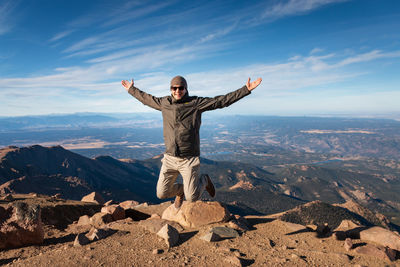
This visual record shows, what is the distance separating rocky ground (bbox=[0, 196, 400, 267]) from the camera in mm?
5812

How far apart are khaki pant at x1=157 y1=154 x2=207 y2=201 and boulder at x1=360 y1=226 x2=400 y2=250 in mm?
6340

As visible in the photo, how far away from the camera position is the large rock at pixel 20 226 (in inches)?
266

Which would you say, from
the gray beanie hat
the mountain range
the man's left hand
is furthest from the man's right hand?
the mountain range

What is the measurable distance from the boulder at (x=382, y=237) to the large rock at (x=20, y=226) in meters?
11.3

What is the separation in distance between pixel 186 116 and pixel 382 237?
8187 millimetres

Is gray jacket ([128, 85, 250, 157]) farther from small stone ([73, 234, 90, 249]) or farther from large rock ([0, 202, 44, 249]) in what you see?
large rock ([0, 202, 44, 249])

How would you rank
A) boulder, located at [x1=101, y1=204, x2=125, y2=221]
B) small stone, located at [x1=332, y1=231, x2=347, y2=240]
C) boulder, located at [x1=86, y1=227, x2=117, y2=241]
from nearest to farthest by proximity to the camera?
boulder, located at [x1=86, y1=227, x2=117, y2=241] < small stone, located at [x1=332, y1=231, x2=347, y2=240] < boulder, located at [x1=101, y1=204, x2=125, y2=221]

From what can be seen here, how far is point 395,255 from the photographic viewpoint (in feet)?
23.0

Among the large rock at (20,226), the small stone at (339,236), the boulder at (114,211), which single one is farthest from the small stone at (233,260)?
the boulder at (114,211)

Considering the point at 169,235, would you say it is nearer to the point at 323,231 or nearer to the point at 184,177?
the point at 184,177

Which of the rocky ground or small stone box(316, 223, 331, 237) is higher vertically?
the rocky ground

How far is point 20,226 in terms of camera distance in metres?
7.00

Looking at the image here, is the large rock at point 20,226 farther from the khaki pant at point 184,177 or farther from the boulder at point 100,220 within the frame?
the khaki pant at point 184,177

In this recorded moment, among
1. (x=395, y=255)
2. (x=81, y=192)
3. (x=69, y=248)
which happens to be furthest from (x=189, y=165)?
(x=81, y=192)
